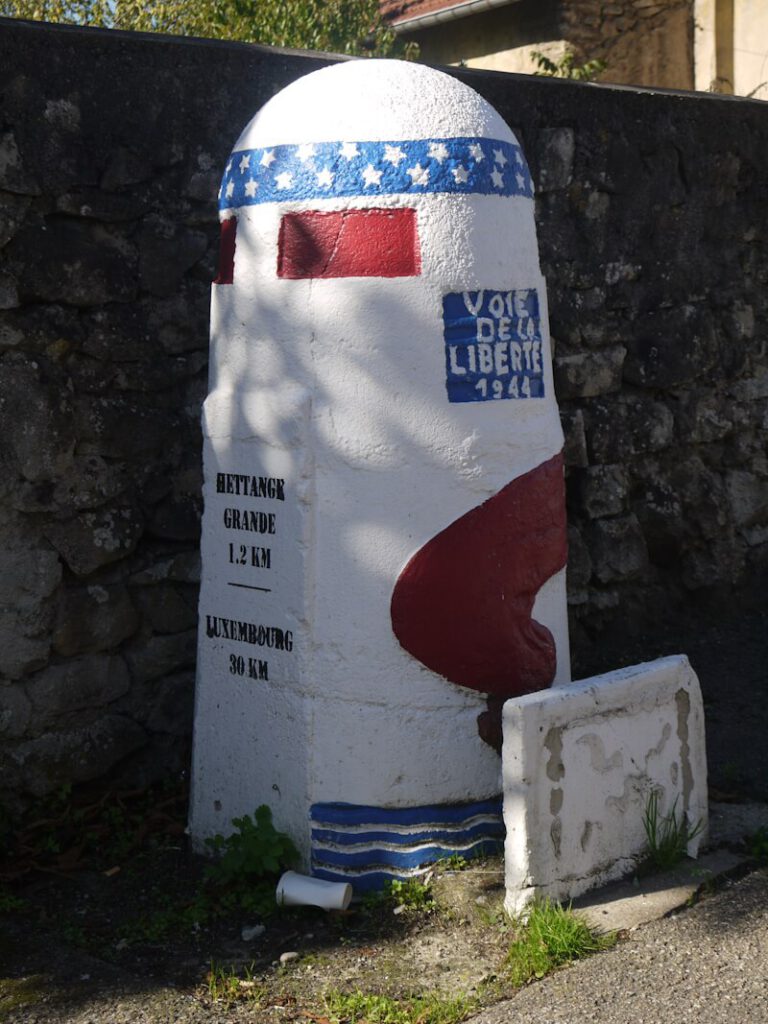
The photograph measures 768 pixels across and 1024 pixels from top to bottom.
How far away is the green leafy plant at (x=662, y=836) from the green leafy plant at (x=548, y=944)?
1.29 feet

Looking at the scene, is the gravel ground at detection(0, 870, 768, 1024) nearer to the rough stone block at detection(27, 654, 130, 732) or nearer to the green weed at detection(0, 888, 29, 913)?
the green weed at detection(0, 888, 29, 913)

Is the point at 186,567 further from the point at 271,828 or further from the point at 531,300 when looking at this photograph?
the point at 531,300

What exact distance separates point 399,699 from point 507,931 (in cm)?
64

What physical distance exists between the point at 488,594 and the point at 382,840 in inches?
27.6

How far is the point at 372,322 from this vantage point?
349 centimetres

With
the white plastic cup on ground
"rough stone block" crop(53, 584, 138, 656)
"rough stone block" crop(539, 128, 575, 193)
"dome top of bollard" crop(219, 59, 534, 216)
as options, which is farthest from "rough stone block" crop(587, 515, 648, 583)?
the white plastic cup on ground

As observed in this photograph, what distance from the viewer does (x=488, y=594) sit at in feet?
11.8

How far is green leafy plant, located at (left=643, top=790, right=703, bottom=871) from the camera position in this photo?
3.60 meters

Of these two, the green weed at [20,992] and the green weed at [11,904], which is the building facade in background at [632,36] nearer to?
the green weed at [11,904]

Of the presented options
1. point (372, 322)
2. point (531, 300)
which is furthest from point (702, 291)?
point (372, 322)

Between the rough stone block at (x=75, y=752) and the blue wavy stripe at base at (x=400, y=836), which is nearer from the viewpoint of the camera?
the blue wavy stripe at base at (x=400, y=836)

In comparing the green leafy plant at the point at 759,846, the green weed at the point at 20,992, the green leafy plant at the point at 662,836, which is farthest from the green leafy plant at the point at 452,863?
the green weed at the point at 20,992

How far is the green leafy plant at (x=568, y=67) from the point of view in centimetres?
820

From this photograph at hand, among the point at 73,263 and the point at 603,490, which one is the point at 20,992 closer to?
the point at 73,263
